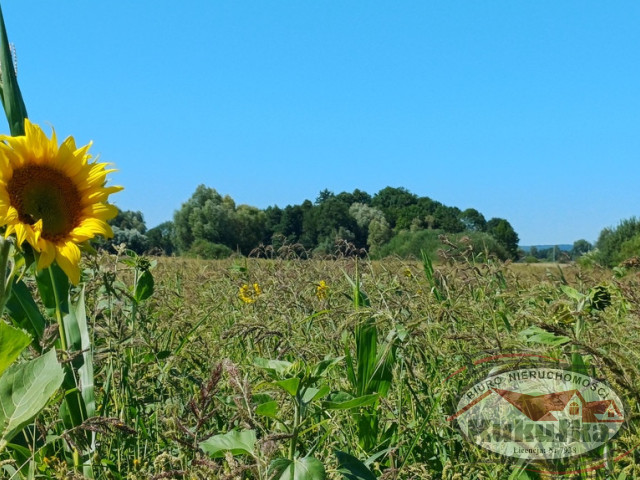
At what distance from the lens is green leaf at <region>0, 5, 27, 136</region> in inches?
89.0

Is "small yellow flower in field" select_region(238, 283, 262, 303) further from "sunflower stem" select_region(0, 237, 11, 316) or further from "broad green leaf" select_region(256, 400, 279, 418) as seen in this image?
"broad green leaf" select_region(256, 400, 279, 418)

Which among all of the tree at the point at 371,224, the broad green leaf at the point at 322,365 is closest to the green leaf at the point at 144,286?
the broad green leaf at the point at 322,365

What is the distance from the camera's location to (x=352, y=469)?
1300 millimetres

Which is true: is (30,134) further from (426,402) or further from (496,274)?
(496,274)

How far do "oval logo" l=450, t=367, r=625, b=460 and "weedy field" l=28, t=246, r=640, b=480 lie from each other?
4 centimetres

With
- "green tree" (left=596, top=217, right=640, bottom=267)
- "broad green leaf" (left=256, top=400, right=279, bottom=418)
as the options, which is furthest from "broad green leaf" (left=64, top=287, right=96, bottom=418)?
"green tree" (left=596, top=217, right=640, bottom=267)

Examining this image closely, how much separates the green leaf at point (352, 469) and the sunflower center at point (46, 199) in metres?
1.10

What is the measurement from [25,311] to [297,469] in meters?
1.47

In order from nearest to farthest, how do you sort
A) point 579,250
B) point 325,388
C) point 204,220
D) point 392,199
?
point 325,388 < point 579,250 < point 204,220 < point 392,199

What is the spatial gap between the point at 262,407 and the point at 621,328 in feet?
4.90

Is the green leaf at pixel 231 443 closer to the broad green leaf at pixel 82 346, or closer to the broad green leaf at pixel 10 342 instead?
the broad green leaf at pixel 10 342

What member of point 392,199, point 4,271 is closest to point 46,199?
point 4,271

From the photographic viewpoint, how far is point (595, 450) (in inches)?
60.5

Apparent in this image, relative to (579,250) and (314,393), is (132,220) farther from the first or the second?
(314,393)
